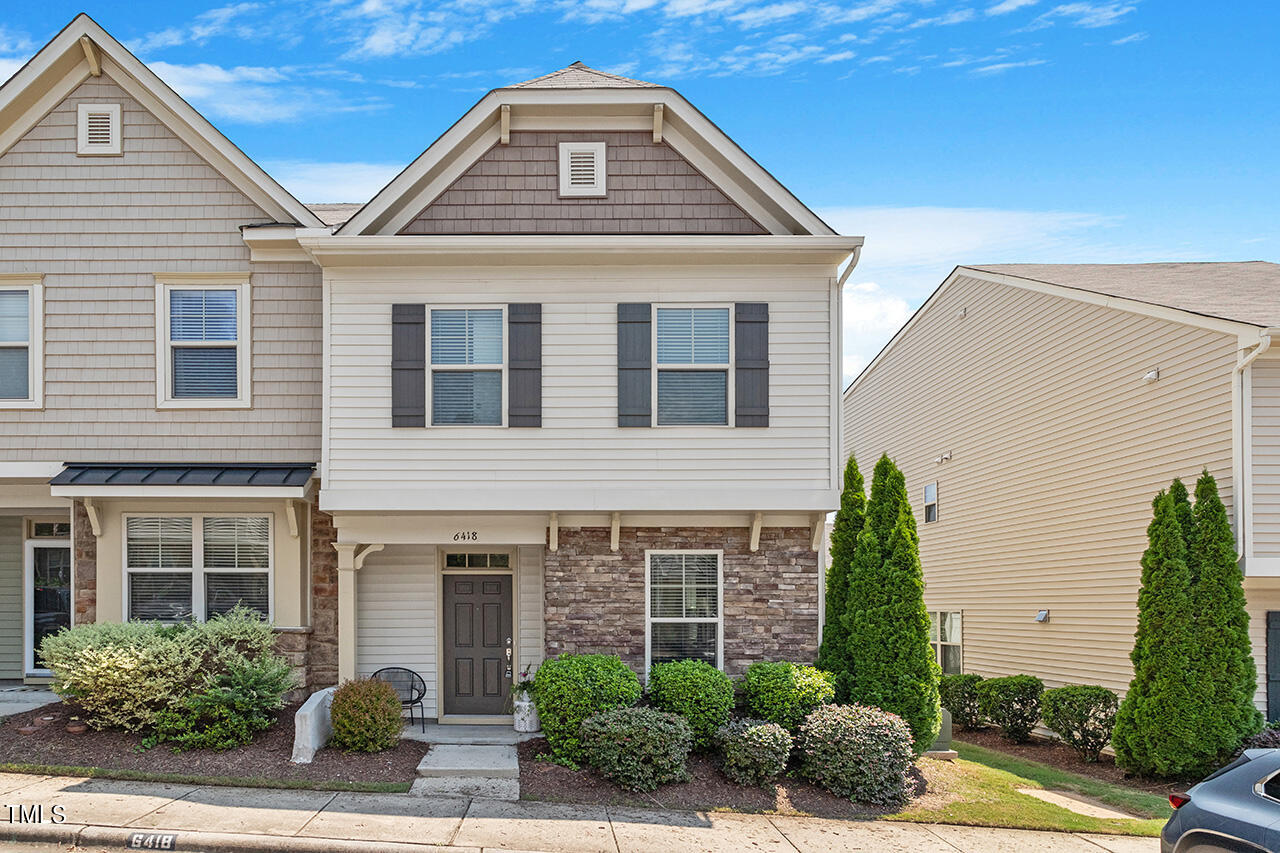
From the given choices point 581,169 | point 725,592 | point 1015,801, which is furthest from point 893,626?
point 581,169

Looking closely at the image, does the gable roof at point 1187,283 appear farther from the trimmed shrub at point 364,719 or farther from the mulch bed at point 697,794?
the trimmed shrub at point 364,719

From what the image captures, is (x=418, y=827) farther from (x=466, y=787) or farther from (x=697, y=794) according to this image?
(x=697, y=794)

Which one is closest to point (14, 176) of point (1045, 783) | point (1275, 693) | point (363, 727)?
point (363, 727)

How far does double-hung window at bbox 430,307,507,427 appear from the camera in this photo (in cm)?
1221

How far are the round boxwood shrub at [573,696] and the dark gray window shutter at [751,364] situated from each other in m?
3.27

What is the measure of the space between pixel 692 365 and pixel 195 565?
6.72m

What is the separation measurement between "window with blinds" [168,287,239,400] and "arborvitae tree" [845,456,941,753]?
812 cm

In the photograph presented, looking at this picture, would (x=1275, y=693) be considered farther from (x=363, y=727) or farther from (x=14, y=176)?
(x=14, y=176)

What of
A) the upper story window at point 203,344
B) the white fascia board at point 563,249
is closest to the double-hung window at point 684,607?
the white fascia board at point 563,249

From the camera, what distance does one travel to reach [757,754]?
1077 centimetres

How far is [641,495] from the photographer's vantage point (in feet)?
39.7

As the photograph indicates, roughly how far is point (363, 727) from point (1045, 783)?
806 centimetres

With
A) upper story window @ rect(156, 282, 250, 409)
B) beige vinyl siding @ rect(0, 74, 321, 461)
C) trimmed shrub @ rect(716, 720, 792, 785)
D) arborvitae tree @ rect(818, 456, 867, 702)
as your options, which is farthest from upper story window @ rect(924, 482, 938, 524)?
upper story window @ rect(156, 282, 250, 409)

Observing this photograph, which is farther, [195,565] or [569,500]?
[195,565]
